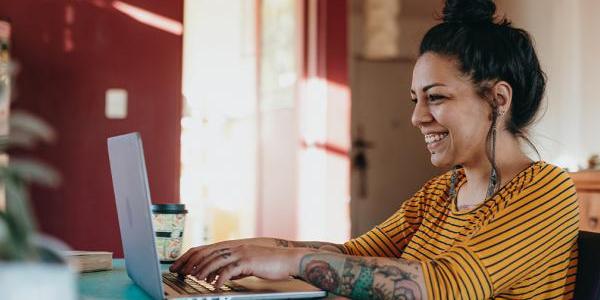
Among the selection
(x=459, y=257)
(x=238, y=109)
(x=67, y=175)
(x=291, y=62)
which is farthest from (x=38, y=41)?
(x=238, y=109)

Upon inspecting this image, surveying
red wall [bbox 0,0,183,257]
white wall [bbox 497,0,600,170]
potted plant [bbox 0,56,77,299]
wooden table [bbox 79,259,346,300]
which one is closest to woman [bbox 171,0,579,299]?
wooden table [bbox 79,259,346,300]

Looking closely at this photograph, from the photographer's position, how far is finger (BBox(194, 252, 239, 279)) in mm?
1199

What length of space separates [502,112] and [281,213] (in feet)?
10.5

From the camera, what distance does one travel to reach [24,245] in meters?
0.50

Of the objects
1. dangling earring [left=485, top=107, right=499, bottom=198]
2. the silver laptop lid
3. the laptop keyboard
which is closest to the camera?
the silver laptop lid

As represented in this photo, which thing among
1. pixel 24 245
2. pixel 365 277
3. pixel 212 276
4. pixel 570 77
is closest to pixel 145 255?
pixel 212 276

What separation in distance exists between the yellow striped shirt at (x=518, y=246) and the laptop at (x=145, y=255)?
Answer: 228mm

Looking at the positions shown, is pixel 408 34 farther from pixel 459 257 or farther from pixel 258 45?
pixel 459 257

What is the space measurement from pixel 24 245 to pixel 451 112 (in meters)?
1.06

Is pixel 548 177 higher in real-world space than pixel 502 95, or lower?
lower

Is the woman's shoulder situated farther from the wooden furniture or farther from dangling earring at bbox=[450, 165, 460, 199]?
the wooden furniture

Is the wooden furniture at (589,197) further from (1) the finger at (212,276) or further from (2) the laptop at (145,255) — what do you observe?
(1) the finger at (212,276)

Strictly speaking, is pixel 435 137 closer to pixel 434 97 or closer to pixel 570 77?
pixel 434 97

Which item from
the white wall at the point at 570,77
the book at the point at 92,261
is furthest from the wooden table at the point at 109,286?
the white wall at the point at 570,77
